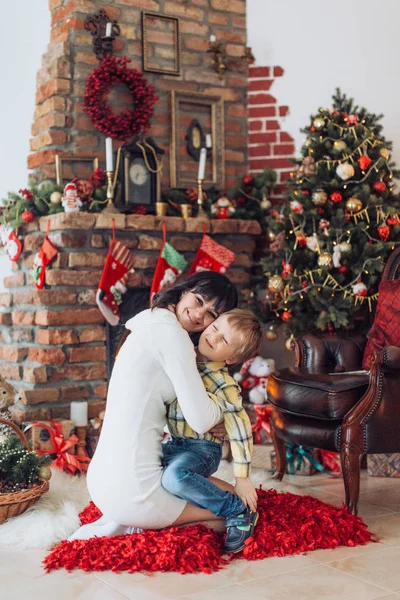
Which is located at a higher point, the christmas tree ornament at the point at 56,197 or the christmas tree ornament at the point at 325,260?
the christmas tree ornament at the point at 56,197

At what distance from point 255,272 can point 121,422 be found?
8.82 feet

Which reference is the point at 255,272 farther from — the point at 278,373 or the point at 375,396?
the point at 375,396

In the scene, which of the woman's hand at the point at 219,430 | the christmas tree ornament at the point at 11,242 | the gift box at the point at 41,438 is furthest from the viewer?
the christmas tree ornament at the point at 11,242

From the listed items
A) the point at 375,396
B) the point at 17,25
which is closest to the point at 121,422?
the point at 375,396

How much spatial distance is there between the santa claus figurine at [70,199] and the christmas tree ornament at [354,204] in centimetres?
148

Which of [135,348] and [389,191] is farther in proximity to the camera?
[389,191]

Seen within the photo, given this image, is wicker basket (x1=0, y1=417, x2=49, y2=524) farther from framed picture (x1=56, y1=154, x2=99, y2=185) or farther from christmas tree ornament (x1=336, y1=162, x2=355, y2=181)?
christmas tree ornament (x1=336, y1=162, x2=355, y2=181)

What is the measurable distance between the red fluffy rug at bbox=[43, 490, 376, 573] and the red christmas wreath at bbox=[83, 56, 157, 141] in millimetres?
2474

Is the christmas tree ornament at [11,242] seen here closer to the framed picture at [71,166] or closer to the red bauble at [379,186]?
the framed picture at [71,166]

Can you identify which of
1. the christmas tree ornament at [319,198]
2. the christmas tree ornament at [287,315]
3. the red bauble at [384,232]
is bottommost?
the christmas tree ornament at [287,315]

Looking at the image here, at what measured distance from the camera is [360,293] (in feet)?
13.9

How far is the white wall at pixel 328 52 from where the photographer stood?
486 centimetres

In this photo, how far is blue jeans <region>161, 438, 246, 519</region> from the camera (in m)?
2.61

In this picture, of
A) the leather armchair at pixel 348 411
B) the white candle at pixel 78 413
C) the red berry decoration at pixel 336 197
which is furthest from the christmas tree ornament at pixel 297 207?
the white candle at pixel 78 413
